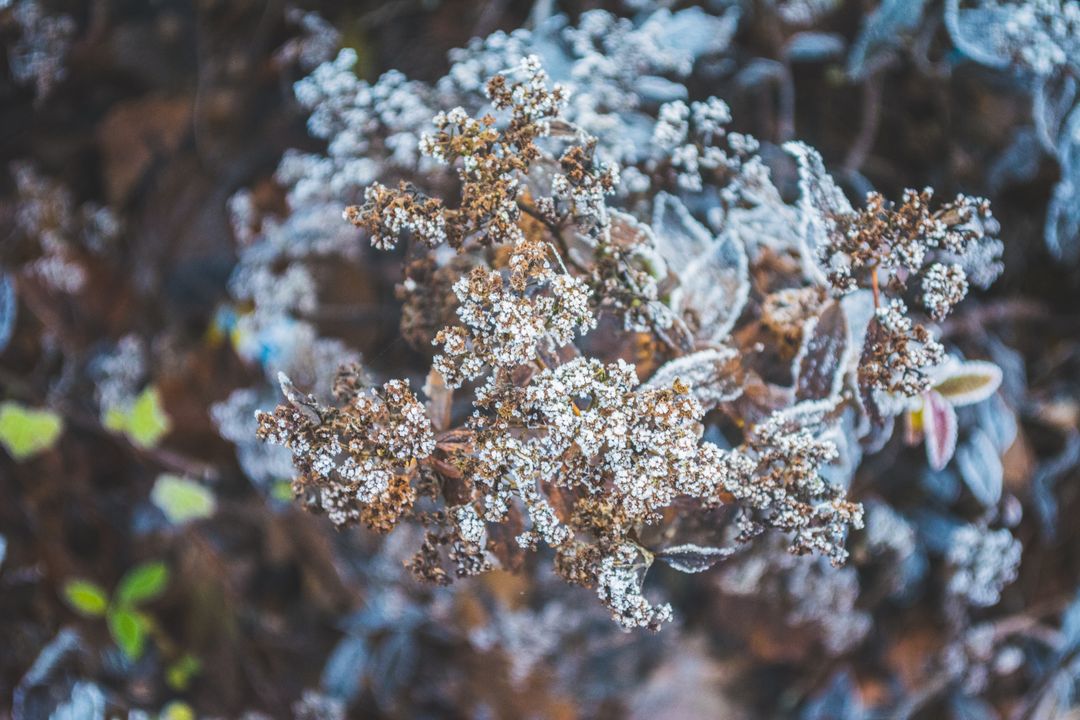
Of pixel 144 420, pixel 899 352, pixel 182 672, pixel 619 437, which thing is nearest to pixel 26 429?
pixel 144 420

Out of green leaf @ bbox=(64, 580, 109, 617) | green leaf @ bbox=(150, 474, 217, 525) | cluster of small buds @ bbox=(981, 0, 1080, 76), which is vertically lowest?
green leaf @ bbox=(64, 580, 109, 617)

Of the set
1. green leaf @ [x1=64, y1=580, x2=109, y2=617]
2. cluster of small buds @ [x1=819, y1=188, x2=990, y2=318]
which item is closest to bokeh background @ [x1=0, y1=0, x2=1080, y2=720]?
green leaf @ [x1=64, y1=580, x2=109, y2=617]

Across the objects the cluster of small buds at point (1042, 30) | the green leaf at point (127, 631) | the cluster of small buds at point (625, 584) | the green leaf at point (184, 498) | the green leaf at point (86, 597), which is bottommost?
the green leaf at point (127, 631)

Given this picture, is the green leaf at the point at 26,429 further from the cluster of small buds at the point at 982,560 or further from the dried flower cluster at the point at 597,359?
the cluster of small buds at the point at 982,560

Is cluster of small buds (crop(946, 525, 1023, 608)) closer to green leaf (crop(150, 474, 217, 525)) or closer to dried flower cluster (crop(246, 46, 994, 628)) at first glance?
dried flower cluster (crop(246, 46, 994, 628))

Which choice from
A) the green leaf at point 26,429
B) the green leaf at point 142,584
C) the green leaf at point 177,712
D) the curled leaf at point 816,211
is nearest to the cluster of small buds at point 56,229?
the green leaf at point 26,429

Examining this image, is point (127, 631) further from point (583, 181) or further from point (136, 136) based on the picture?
point (583, 181)
